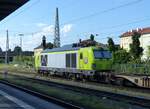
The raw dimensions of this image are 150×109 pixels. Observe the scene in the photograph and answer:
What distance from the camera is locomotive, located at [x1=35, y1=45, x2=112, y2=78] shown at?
1497 inches

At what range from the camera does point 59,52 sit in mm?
45500

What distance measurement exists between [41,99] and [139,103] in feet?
18.6

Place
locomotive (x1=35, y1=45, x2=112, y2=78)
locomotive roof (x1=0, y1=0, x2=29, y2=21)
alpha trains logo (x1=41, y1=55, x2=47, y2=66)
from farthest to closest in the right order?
alpha trains logo (x1=41, y1=55, x2=47, y2=66)
locomotive (x1=35, y1=45, x2=112, y2=78)
locomotive roof (x1=0, y1=0, x2=29, y2=21)

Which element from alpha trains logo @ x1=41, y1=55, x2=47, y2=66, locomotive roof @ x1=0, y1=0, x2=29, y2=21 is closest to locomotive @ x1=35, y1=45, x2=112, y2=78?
alpha trains logo @ x1=41, y1=55, x2=47, y2=66

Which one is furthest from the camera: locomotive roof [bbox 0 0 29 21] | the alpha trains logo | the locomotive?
the alpha trains logo

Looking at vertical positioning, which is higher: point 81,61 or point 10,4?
point 10,4

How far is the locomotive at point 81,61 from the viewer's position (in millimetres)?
38031

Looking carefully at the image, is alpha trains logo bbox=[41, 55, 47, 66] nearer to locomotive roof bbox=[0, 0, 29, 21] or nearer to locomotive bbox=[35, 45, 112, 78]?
locomotive bbox=[35, 45, 112, 78]

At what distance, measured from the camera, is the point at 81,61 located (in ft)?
129

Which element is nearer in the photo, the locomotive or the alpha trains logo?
the locomotive

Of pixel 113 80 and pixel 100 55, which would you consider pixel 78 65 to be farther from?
pixel 113 80

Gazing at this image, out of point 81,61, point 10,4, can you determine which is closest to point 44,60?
point 81,61

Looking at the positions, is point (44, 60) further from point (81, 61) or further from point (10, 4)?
point (10, 4)

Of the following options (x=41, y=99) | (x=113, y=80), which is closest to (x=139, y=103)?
(x=41, y=99)
